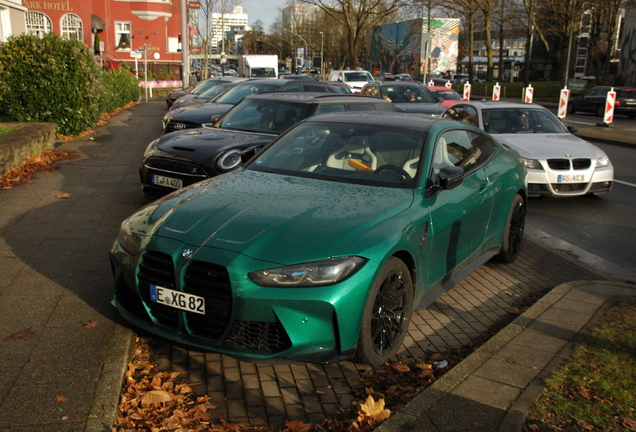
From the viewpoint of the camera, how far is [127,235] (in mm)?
4227

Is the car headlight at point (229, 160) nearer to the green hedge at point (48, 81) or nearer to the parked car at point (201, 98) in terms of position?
the green hedge at point (48, 81)

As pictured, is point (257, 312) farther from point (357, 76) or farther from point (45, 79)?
point (357, 76)

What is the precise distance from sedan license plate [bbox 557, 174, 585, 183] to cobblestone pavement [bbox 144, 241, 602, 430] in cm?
417

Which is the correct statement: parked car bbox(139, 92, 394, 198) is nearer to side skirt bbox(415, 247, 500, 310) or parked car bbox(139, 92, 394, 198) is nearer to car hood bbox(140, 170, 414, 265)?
car hood bbox(140, 170, 414, 265)

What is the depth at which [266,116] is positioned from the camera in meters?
8.84

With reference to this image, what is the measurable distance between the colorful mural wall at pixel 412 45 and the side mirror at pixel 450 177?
54.9 meters

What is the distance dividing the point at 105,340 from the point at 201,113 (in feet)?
29.7

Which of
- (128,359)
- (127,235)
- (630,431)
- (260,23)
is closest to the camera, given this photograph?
(630,431)

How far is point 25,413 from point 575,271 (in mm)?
5344

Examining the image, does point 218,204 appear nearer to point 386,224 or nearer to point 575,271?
point 386,224

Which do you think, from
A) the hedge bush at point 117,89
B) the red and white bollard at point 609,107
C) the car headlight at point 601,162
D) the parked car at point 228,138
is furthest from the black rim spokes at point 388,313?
the red and white bollard at point 609,107

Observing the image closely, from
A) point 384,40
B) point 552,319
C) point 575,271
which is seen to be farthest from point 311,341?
point 384,40

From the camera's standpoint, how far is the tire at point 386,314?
12.4 feet

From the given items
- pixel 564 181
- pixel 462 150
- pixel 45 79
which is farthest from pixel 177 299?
pixel 45 79
